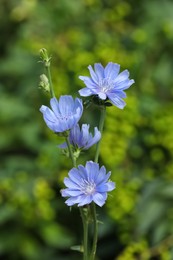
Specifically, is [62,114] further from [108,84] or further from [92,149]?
[92,149]

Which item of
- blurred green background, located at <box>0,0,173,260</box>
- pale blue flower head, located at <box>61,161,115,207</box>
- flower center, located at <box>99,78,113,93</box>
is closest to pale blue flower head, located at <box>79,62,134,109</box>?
flower center, located at <box>99,78,113,93</box>

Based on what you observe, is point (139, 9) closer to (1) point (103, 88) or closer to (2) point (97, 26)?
(2) point (97, 26)

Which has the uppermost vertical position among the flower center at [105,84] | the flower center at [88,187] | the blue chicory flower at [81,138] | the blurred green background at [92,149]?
the blurred green background at [92,149]

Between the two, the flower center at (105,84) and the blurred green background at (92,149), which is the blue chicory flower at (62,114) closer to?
the flower center at (105,84)

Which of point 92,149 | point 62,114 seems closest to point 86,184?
point 62,114

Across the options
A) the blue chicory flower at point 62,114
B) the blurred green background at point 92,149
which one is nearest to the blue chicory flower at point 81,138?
the blue chicory flower at point 62,114
